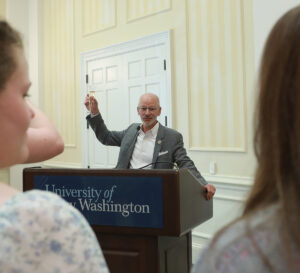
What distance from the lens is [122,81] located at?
17.0 ft

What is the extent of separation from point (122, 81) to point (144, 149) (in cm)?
188

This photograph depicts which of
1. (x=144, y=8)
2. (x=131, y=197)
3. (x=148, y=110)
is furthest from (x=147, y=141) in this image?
(x=144, y=8)

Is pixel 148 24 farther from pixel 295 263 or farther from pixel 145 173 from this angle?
pixel 295 263

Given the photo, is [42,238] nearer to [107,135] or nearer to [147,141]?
[147,141]

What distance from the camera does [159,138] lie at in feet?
11.3

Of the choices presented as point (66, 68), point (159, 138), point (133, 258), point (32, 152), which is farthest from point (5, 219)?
point (66, 68)

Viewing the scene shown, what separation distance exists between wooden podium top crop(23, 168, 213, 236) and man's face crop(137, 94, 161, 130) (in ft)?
5.28

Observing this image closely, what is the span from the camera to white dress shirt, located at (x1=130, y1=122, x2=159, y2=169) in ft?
11.5

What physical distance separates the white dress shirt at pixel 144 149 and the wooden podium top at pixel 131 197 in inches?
56.9

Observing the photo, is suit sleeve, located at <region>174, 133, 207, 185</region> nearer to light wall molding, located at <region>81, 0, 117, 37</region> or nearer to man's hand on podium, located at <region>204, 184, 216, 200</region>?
man's hand on podium, located at <region>204, 184, 216, 200</region>

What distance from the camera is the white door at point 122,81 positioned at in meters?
4.57

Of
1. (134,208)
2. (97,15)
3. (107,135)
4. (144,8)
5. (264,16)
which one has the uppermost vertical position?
(97,15)

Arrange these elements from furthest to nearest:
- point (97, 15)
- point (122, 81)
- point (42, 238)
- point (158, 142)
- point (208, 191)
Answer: point (97, 15) → point (122, 81) → point (158, 142) → point (208, 191) → point (42, 238)

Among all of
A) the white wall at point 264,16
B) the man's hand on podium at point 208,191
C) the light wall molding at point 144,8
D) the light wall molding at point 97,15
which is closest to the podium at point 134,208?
the man's hand on podium at point 208,191
